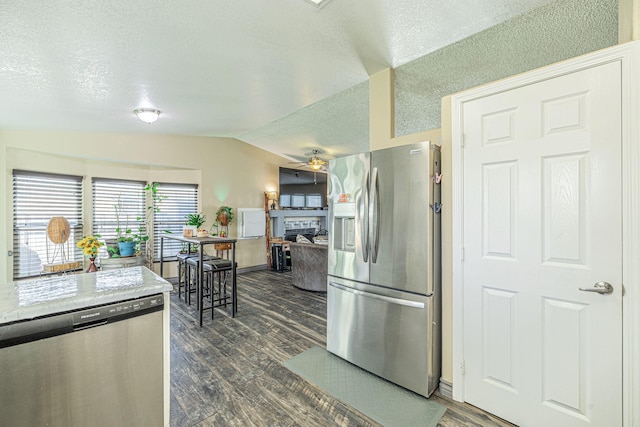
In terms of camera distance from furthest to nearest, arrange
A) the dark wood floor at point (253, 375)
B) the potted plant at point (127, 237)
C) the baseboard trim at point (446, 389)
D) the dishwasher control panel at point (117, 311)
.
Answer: the potted plant at point (127, 237)
the baseboard trim at point (446, 389)
the dark wood floor at point (253, 375)
the dishwasher control panel at point (117, 311)

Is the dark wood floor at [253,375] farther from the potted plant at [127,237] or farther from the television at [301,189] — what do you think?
the television at [301,189]

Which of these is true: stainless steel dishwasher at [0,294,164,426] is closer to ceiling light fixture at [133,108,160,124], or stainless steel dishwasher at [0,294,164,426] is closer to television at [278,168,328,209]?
ceiling light fixture at [133,108,160,124]

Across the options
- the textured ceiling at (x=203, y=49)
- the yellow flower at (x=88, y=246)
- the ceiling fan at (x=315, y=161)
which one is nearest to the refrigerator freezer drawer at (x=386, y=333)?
the textured ceiling at (x=203, y=49)

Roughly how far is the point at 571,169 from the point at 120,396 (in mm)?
2674

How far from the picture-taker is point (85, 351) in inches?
47.4

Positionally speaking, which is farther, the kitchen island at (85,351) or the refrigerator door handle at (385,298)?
the refrigerator door handle at (385,298)

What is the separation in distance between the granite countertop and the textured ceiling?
1.60 meters

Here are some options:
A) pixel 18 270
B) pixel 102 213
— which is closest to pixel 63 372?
pixel 18 270

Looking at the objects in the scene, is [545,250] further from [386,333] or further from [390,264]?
[386,333]

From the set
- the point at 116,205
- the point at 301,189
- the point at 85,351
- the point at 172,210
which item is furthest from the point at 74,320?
the point at 301,189

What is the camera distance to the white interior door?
4.83 feet

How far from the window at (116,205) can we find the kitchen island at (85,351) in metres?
3.95

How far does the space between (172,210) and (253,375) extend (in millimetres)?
4288

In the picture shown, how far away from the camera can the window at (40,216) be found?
379 cm
